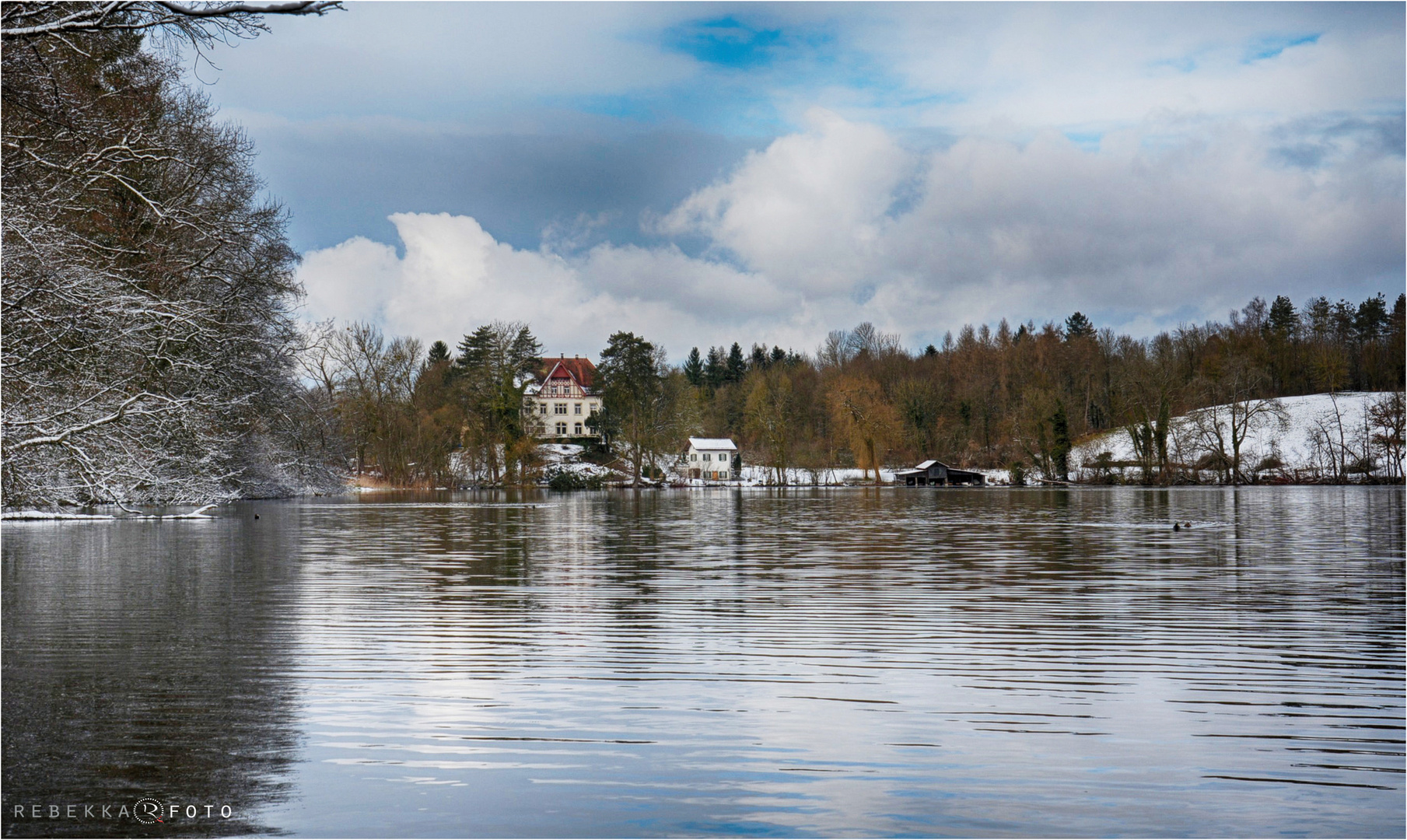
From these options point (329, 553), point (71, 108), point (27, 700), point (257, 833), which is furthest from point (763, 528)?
point (257, 833)

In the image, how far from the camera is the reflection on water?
5762mm

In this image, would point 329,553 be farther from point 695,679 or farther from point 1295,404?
point 1295,404

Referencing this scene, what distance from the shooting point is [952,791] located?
598cm

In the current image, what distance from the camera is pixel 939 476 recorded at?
99312mm

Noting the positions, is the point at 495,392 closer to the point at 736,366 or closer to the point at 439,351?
the point at 439,351

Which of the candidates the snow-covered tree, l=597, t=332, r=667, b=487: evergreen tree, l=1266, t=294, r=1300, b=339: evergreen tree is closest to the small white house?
l=597, t=332, r=667, b=487: evergreen tree

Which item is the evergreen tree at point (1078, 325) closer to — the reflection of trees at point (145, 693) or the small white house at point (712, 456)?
the small white house at point (712, 456)

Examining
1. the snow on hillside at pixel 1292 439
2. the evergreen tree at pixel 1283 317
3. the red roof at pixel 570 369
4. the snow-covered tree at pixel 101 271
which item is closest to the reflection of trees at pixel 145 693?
the snow-covered tree at pixel 101 271

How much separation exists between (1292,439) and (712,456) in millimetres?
59952

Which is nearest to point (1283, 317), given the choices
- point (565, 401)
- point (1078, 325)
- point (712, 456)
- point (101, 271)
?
point (1078, 325)

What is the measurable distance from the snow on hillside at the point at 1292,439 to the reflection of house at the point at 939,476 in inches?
368

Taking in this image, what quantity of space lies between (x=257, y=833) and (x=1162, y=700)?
6375mm

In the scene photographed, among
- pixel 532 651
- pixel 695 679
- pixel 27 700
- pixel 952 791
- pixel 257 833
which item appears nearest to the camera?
pixel 257 833

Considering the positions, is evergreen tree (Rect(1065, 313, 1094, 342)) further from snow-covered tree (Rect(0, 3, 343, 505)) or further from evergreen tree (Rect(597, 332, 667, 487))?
snow-covered tree (Rect(0, 3, 343, 505))
